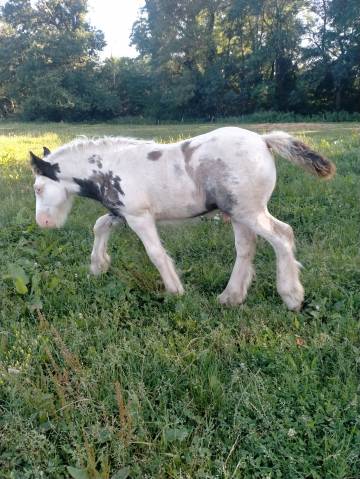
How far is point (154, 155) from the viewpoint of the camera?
4.10 metres

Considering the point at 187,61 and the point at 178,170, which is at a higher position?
the point at 187,61

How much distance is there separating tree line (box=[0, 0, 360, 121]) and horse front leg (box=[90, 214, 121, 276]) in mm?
36299

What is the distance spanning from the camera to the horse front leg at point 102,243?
452 centimetres

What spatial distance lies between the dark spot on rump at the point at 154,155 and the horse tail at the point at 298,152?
1.00 m

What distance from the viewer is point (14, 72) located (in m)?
48.0

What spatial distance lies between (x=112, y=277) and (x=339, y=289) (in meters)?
2.24

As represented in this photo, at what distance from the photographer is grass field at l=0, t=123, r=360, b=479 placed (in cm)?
227

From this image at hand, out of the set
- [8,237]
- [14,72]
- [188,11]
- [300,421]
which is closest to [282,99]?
[188,11]

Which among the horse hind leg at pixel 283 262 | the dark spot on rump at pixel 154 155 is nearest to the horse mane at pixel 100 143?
the dark spot on rump at pixel 154 155

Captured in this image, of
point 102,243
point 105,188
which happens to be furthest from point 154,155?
point 102,243

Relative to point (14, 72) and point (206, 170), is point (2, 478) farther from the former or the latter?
point (14, 72)

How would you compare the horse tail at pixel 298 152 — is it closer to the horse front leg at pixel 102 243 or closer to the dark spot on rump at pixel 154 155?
the dark spot on rump at pixel 154 155

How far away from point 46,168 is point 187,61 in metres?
43.4

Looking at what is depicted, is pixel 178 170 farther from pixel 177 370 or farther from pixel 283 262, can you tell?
pixel 177 370
